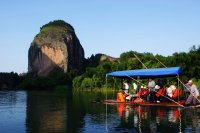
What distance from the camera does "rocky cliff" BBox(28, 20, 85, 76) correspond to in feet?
379

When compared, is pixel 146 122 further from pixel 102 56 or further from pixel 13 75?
pixel 102 56

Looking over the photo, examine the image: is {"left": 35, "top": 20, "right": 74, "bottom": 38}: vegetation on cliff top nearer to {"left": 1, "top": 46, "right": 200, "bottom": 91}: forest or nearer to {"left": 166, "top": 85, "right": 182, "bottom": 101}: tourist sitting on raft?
{"left": 1, "top": 46, "right": 200, "bottom": 91}: forest

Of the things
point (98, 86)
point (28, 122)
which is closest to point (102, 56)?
point (98, 86)

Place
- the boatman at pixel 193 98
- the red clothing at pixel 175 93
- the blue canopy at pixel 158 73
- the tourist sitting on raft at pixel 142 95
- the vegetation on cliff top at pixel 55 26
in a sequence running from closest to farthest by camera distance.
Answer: the boatman at pixel 193 98, the blue canopy at pixel 158 73, the red clothing at pixel 175 93, the tourist sitting on raft at pixel 142 95, the vegetation on cliff top at pixel 55 26

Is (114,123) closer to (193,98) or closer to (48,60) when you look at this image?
(193,98)

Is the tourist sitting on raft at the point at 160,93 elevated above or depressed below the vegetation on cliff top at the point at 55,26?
below

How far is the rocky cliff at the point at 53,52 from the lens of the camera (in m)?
115

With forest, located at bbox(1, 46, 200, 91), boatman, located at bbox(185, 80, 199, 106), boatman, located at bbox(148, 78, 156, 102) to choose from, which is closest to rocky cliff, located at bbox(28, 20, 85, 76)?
forest, located at bbox(1, 46, 200, 91)

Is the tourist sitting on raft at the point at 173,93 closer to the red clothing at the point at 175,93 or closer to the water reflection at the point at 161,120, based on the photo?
the red clothing at the point at 175,93

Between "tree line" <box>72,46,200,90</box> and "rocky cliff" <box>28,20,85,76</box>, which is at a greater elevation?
"rocky cliff" <box>28,20,85,76</box>

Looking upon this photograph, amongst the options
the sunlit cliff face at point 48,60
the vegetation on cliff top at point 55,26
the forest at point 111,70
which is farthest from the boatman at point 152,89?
the vegetation on cliff top at point 55,26

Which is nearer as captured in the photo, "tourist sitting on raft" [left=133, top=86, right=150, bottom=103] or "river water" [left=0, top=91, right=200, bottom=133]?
"river water" [left=0, top=91, right=200, bottom=133]

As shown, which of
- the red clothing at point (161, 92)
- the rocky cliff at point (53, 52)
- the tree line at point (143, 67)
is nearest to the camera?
the red clothing at point (161, 92)

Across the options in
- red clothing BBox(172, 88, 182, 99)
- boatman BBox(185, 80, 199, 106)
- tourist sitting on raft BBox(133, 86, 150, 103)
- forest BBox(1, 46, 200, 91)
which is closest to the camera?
boatman BBox(185, 80, 199, 106)
